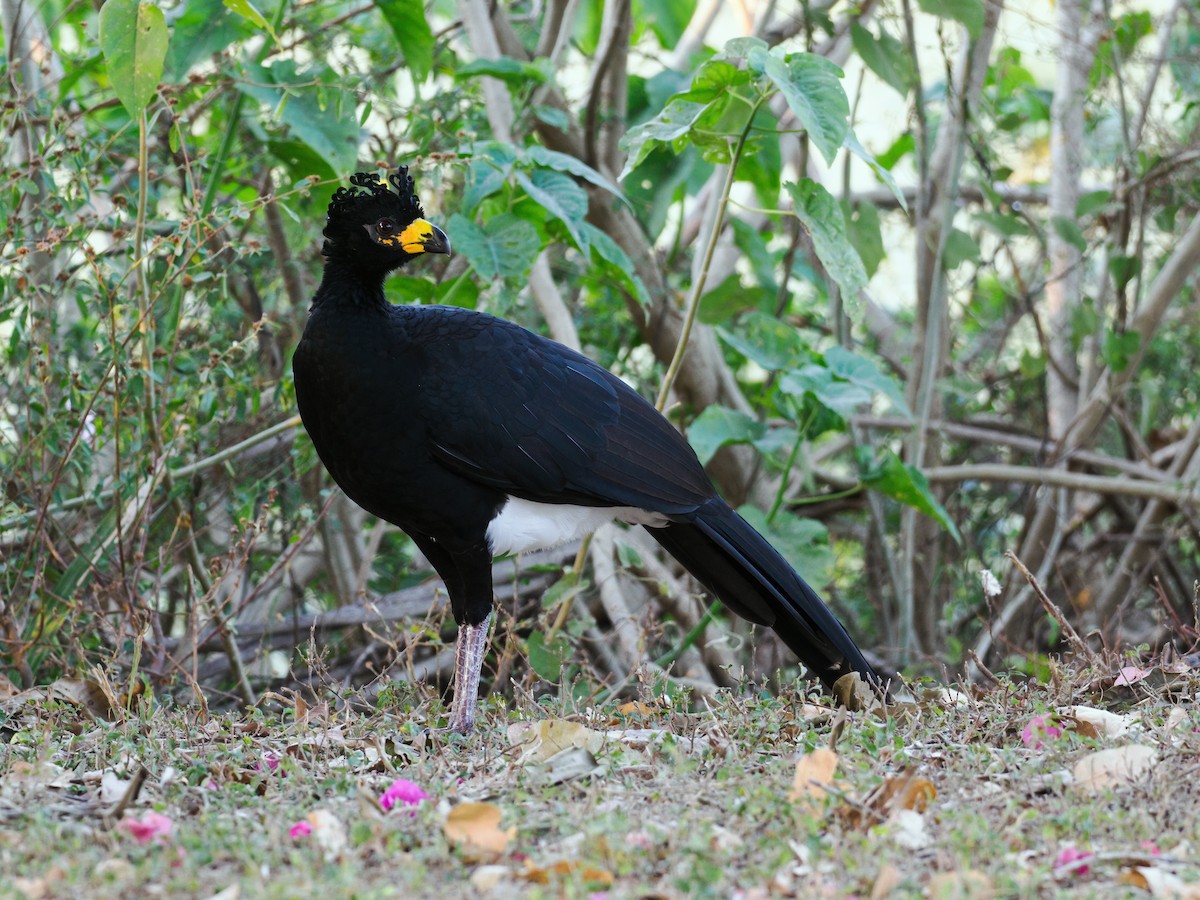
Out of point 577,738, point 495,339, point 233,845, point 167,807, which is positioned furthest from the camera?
point 495,339

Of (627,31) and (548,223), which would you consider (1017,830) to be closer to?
(548,223)

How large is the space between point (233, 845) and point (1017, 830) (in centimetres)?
134

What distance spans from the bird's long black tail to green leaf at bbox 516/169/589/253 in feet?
3.06

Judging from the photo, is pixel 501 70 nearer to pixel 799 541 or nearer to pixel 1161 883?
pixel 799 541

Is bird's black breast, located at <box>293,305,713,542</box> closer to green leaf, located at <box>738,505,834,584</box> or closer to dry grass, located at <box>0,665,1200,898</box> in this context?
dry grass, located at <box>0,665,1200,898</box>

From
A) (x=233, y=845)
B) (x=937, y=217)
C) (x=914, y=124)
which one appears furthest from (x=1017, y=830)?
(x=914, y=124)

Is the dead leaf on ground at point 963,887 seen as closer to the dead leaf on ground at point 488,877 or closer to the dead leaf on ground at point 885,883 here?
the dead leaf on ground at point 885,883

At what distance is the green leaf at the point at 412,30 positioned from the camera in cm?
452

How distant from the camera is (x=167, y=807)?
8.07ft

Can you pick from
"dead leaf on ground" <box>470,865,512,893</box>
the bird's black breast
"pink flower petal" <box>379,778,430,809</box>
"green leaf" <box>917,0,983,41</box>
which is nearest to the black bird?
the bird's black breast

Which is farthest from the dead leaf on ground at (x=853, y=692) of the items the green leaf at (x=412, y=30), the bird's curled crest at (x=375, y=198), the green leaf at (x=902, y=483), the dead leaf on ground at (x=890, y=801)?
the green leaf at (x=412, y=30)

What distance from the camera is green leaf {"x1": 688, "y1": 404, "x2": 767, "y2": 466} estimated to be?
468 centimetres

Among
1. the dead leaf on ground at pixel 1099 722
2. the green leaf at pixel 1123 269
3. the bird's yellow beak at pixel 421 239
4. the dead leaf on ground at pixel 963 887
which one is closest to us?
the dead leaf on ground at pixel 963 887

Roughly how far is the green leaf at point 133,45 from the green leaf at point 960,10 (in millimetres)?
2853
